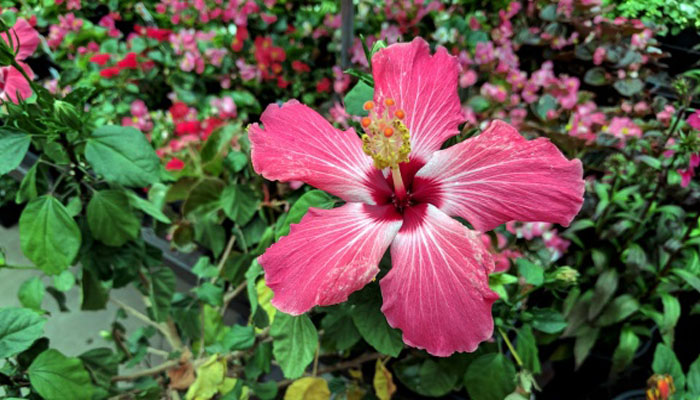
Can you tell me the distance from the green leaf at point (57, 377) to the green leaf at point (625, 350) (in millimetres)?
956

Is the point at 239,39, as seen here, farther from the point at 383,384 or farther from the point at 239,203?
the point at 383,384

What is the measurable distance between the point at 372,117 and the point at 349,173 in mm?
69

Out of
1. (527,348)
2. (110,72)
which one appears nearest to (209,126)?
(110,72)

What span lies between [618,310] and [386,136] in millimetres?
768

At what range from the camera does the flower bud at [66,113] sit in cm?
63

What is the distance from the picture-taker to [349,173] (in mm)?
540

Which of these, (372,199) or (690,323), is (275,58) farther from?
(690,323)

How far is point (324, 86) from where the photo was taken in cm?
171

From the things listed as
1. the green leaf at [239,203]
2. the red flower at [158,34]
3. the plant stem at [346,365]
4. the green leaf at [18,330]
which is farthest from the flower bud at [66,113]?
the red flower at [158,34]

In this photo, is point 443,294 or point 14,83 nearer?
point 443,294

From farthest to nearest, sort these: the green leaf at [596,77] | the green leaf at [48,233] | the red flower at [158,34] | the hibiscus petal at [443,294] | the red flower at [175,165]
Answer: the red flower at [158,34], the green leaf at [596,77], the red flower at [175,165], the green leaf at [48,233], the hibiscus petal at [443,294]

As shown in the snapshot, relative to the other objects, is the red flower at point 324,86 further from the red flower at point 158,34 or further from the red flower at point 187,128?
the red flower at point 158,34

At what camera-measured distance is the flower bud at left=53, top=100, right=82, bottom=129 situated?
63 cm

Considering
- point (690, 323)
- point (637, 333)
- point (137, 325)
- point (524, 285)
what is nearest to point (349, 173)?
point (524, 285)
